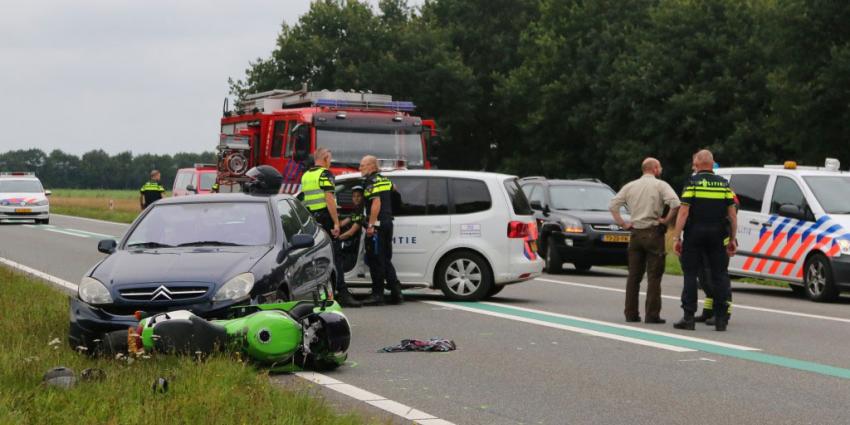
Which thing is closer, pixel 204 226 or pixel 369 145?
pixel 204 226

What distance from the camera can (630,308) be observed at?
1356 cm

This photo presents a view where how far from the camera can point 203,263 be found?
33.3 feet

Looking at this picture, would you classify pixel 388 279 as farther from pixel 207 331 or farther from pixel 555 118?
pixel 555 118

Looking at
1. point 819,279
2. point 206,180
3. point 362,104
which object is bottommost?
point 819,279

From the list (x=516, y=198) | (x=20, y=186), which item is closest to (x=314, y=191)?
(x=516, y=198)

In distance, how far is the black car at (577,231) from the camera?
2164 centimetres

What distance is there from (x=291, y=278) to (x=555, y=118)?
4683 centimetres

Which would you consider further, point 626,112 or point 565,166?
point 565,166

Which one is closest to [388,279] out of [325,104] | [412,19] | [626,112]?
[325,104]

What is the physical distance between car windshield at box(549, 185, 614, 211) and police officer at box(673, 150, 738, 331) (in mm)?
9781

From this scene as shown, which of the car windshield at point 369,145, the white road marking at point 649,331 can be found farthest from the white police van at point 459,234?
the car windshield at point 369,145

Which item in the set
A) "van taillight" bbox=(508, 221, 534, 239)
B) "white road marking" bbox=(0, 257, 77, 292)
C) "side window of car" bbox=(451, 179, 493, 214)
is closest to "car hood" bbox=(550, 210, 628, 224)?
"van taillight" bbox=(508, 221, 534, 239)

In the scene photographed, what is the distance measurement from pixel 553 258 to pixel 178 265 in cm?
1251

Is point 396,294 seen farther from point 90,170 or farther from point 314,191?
point 90,170
